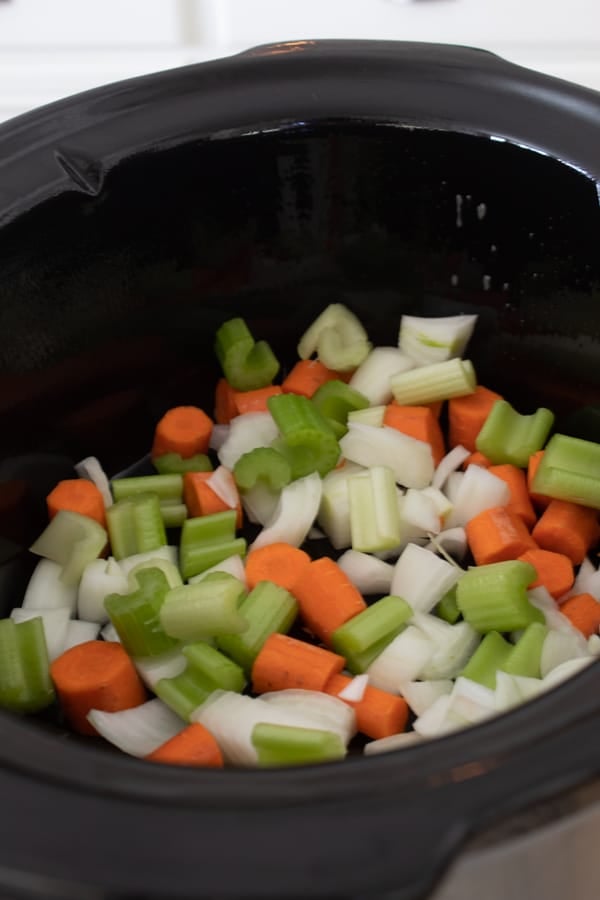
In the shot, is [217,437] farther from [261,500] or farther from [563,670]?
[563,670]

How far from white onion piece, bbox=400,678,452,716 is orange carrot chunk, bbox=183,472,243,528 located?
22 centimetres

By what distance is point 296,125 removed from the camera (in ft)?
3.05

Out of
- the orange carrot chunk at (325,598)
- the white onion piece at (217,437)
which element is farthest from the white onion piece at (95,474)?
the orange carrot chunk at (325,598)

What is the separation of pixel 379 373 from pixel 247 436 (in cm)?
13

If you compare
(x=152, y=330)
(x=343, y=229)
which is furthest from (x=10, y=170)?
(x=343, y=229)

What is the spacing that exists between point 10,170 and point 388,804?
60 cm

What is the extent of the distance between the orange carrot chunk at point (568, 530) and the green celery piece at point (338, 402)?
20cm

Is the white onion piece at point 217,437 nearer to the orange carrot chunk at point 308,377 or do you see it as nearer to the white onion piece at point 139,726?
the orange carrot chunk at point 308,377

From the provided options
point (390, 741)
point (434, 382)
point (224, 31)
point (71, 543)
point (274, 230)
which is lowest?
point (390, 741)

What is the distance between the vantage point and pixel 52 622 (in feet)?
2.81

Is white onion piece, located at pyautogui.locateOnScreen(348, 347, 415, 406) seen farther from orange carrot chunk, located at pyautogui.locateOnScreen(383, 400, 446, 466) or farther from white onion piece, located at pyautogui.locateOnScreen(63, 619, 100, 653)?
white onion piece, located at pyautogui.locateOnScreen(63, 619, 100, 653)

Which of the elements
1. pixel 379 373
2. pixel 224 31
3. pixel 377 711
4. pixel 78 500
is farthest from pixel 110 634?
pixel 224 31

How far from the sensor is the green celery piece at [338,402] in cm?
98

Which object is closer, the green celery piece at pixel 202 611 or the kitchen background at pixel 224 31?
the green celery piece at pixel 202 611
